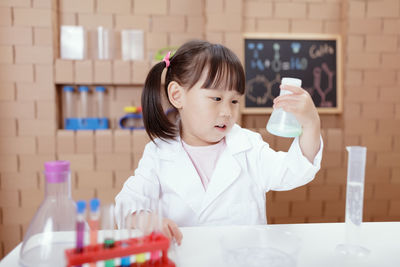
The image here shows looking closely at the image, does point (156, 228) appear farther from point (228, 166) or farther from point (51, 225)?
point (228, 166)

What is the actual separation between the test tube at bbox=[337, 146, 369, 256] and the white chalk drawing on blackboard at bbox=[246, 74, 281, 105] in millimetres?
1664

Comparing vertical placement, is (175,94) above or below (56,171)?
above

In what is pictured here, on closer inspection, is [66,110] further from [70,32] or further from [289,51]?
[289,51]

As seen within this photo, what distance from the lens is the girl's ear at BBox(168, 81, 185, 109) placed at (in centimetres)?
Result: 125

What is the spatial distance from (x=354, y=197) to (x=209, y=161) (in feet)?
1.86

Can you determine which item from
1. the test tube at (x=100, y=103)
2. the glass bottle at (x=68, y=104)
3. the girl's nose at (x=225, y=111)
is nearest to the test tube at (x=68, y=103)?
the glass bottle at (x=68, y=104)

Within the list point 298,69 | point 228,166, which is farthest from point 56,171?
point 298,69

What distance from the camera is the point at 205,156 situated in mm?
1263

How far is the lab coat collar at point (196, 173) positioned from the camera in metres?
1.13

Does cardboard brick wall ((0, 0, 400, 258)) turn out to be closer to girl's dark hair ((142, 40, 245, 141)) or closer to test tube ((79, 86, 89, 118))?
test tube ((79, 86, 89, 118))

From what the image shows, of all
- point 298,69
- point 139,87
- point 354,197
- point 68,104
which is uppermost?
point 298,69

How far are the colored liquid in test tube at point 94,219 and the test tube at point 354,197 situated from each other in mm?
502

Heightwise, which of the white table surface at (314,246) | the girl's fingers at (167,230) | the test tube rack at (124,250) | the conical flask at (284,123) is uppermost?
the conical flask at (284,123)

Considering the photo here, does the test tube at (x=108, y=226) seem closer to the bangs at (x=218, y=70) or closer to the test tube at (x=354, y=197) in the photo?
the test tube at (x=354, y=197)
